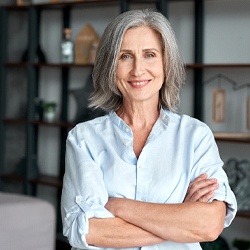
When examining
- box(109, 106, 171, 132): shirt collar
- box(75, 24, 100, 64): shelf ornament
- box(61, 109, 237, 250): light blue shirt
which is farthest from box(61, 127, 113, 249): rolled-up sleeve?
box(75, 24, 100, 64): shelf ornament

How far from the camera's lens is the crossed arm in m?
1.81

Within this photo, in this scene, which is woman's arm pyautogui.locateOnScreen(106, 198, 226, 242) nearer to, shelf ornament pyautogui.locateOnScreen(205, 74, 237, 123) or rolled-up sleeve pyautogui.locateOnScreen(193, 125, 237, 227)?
rolled-up sleeve pyautogui.locateOnScreen(193, 125, 237, 227)

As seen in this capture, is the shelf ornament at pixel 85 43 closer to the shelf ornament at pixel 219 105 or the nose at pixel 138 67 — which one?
the shelf ornament at pixel 219 105

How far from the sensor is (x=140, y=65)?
1.87m

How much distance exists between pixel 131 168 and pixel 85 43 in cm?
354

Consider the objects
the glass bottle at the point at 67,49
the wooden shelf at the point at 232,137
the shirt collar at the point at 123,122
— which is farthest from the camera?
the glass bottle at the point at 67,49

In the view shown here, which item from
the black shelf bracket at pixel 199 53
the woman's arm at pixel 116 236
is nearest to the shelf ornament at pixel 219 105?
the black shelf bracket at pixel 199 53

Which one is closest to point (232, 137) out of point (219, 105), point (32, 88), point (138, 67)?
point (219, 105)

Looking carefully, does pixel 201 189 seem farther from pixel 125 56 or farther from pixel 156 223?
pixel 125 56

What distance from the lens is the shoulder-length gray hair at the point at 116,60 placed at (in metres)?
1.86

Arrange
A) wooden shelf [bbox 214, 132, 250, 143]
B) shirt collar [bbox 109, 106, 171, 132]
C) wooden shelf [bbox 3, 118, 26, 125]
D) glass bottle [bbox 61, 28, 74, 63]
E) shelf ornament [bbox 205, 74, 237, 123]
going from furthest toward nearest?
1. wooden shelf [bbox 3, 118, 26, 125]
2. glass bottle [bbox 61, 28, 74, 63]
3. shelf ornament [bbox 205, 74, 237, 123]
4. wooden shelf [bbox 214, 132, 250, 143]
5. shirt collar [bbox 109, 106, 171, 132]

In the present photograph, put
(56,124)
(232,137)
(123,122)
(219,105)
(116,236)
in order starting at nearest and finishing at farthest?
(116,236), (123,122), (232,137), (219,105), (56,124)

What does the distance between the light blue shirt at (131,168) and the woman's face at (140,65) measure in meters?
0.10

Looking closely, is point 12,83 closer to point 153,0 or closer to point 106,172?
point 153,0
